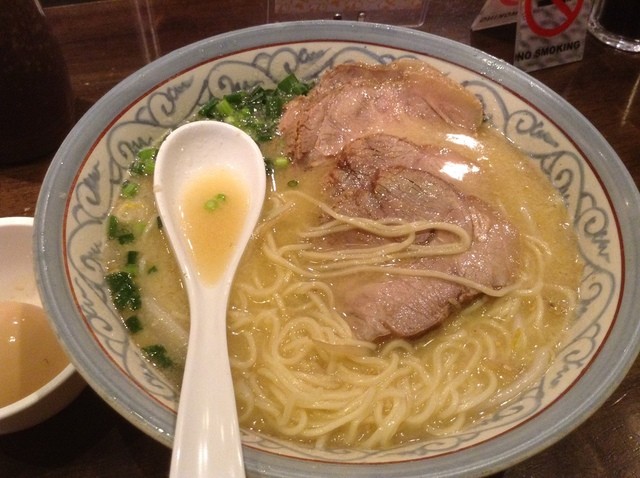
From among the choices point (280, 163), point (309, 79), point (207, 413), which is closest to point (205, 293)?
point (207, 413)

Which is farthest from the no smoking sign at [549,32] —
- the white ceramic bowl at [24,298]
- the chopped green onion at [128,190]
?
the white ceramic bowl at [24,298]

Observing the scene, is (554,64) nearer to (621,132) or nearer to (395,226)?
(621,132)

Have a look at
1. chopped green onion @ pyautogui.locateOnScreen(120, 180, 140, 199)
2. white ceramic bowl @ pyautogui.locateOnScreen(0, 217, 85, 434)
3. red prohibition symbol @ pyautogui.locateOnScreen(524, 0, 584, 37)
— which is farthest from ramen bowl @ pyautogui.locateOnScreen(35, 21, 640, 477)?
red prohibition symbol @ pyautogui.locateOnScreen(524, 0, 584, 37)

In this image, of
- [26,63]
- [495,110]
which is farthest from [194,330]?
[495,110]

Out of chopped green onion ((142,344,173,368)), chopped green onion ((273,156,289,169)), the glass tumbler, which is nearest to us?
chopped green onion ((142,344,173,368))

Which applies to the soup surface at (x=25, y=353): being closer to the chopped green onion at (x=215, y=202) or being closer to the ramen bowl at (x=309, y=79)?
the ramen bowl at (x=309, y=79)

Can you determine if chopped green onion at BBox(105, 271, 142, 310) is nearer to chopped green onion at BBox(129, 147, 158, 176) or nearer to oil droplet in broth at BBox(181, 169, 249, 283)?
oil droplet in broth at BBox(181, 169, 249, 283)
